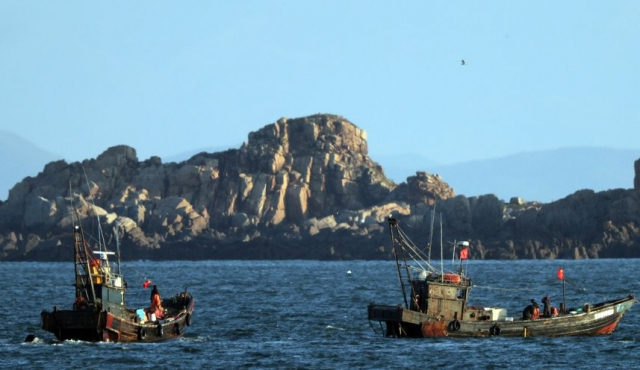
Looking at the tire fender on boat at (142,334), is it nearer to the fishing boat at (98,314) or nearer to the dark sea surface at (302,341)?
the fishing boat at (98,314)

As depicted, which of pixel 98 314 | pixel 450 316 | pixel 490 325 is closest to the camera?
pixel 98 314

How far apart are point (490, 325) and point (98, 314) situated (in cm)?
1886

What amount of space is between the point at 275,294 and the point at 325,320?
1336 inches

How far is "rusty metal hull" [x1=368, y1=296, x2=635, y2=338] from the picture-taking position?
2739 inches

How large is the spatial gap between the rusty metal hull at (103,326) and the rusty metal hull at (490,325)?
10.3 meters

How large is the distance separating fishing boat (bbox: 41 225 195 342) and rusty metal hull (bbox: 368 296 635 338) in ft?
36.0

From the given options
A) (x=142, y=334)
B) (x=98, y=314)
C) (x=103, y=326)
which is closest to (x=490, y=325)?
(x=142, y=334)

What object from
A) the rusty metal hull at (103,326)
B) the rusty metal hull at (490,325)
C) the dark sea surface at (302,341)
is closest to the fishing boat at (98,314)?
the rusty metal hull at (103,326)

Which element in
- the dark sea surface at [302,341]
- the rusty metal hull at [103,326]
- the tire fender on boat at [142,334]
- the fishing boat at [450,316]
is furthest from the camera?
the fishing boat at [450,316]

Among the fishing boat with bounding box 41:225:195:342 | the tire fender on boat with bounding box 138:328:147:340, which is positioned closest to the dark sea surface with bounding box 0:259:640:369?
the fishing boat with bounding box 41:225:195:342

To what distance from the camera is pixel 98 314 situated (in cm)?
6594

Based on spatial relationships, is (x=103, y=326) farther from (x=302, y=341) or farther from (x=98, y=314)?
(x=302, y=341)

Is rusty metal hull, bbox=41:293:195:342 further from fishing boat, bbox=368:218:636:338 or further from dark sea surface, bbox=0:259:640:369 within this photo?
fishing boat, bbox=368:218:636:338

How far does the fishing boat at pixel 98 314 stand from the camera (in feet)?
217
